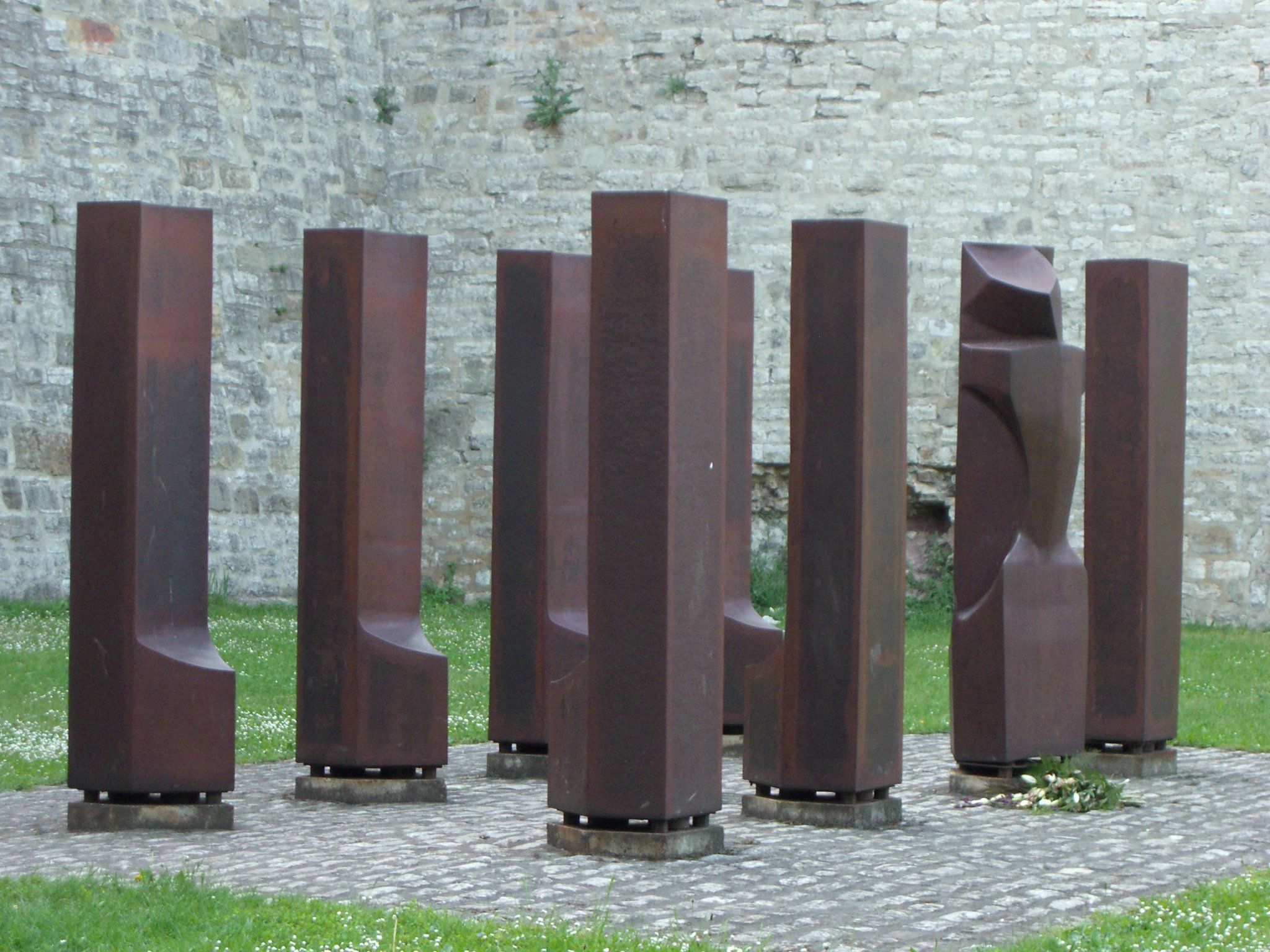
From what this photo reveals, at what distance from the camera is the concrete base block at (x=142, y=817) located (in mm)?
6039

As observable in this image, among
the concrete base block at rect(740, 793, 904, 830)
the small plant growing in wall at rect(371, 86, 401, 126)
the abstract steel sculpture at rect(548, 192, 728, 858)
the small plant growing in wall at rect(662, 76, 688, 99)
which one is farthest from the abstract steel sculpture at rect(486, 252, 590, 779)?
the small plant growing in wall at rect(371, 86, 401, 126)

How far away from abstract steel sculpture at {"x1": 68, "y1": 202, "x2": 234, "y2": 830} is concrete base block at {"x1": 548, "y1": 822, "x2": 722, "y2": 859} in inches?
46.4

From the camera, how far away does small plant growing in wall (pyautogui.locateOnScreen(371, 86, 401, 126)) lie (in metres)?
15.8

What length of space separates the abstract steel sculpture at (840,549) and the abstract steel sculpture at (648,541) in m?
0.72

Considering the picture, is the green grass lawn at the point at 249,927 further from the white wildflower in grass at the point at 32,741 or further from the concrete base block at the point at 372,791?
the white wildflower in grass at the point at 32,741

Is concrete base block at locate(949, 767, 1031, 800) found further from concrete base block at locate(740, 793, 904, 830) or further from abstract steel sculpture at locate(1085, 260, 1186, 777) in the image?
→ abstract steel sculpture at locate(1085, 260, 1186, 777)

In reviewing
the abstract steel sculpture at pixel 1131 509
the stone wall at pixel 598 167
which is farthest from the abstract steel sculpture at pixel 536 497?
the stone wall at pixel 598 167

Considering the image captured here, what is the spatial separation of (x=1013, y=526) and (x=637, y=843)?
88.5 inches

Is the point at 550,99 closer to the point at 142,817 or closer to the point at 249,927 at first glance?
the point at 142,817

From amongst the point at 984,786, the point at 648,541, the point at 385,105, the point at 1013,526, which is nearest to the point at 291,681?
the point at 984,786

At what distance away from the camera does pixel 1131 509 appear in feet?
25.8

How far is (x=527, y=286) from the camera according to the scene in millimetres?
7660

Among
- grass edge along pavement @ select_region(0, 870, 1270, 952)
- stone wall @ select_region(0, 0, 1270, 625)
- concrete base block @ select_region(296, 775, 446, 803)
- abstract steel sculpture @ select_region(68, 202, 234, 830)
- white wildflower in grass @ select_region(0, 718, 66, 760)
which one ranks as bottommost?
white wildflower in grass @ select_region(0, 718, 66, 760)

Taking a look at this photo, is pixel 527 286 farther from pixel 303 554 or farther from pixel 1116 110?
pixel 1116 110
